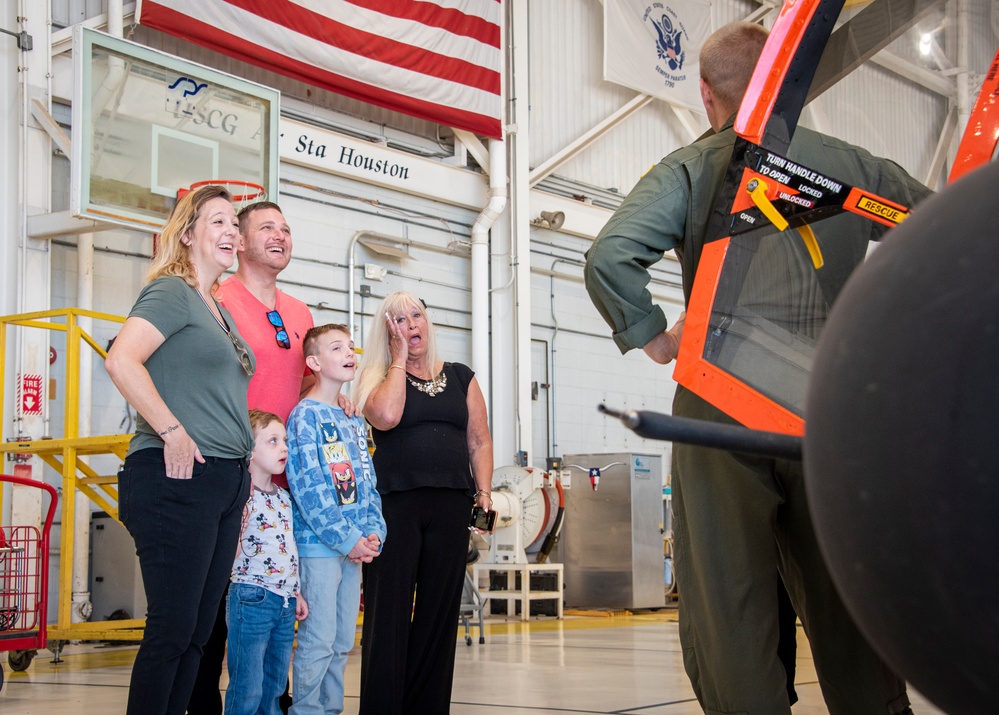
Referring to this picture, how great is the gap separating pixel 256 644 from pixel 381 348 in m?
1.15

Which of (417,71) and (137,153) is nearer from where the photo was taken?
(137,153)

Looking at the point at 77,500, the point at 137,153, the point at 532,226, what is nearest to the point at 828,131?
the point at 137,153

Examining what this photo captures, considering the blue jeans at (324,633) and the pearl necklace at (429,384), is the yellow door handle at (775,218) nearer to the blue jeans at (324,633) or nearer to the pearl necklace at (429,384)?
the pearl necklace at (429,384)

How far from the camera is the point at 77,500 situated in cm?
863

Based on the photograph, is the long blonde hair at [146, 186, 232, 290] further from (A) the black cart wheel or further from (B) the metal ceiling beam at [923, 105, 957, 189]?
(A) the black cart wheel

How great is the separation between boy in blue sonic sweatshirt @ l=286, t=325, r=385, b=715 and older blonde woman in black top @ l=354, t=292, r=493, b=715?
0.28 ft

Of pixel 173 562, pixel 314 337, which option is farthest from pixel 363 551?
pixel 173 562

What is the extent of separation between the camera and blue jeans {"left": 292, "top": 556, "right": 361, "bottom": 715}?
3406 mm

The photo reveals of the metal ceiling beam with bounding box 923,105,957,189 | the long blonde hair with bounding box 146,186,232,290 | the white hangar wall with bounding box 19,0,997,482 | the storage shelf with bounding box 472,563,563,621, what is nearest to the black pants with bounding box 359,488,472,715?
the long blonde hair with bounding box 146,186,232,290

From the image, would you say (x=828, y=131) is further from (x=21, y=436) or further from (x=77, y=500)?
(x=77, y=500)

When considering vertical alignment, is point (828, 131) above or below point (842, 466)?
above

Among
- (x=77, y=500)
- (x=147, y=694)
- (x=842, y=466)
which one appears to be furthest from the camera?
(x=77, y=500)

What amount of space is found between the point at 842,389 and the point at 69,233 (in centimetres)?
812

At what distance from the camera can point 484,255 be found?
11.9 m
